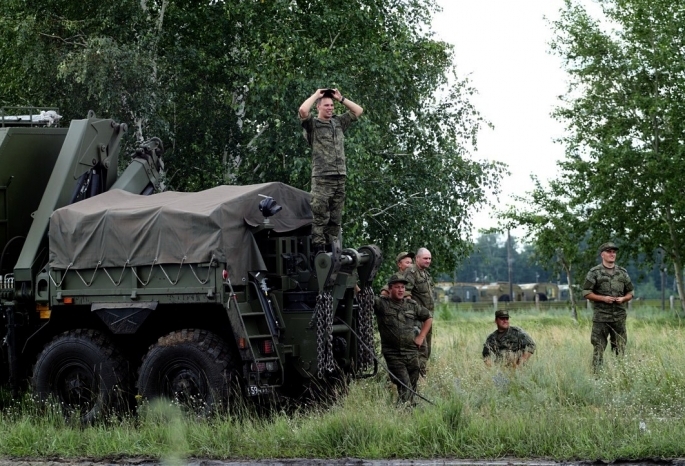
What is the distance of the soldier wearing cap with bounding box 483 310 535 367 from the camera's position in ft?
48.5

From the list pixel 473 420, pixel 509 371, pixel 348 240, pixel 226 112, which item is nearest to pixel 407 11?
pixel 226 112

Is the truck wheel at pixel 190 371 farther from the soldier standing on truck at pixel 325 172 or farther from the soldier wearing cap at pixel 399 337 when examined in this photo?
the soldier wearing cap at pixel 399 337

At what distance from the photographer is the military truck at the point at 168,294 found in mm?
11547

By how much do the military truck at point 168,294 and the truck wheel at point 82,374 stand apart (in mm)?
15

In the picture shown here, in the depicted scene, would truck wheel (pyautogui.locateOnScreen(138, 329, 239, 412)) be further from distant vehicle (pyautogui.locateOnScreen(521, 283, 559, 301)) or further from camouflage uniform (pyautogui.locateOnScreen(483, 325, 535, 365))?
distant vehicle (pyautogui.locateOnScreen(521, 283, 559, 301))

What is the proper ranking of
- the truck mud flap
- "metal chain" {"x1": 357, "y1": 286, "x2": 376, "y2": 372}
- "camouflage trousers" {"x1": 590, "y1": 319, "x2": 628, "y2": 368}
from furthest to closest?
1. "camouflage trousers" {"x1": 590, "y1": 319, "x2": 628, "y2": 368}
2. "metal chain" {"x1": 357, "y1": 286, "x2": 376, "y2": 372}
3. the truck mud flap

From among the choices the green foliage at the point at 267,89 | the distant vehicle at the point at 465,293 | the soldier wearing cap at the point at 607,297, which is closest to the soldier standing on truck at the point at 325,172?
the soldier wearing cap at the point at 607,297

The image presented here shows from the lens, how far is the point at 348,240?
21328 millimetres

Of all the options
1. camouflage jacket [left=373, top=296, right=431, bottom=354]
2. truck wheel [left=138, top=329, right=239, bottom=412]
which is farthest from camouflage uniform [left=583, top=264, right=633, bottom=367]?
truck wheel [left=138, top=329, right=239, bottom=412]

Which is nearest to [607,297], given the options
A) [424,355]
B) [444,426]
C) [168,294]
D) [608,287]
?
[608,287]

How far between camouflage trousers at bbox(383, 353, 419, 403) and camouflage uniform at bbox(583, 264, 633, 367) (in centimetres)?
322

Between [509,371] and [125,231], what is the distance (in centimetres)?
496

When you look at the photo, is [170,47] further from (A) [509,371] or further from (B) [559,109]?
(B) [559,109]

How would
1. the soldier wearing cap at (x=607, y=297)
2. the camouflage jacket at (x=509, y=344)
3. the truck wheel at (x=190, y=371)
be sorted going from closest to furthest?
the truck wheel at (x=190, y=371)
the soldier wearing cap at (x=607, y=297)
the camouflage jacket at (x=509, y=344)
